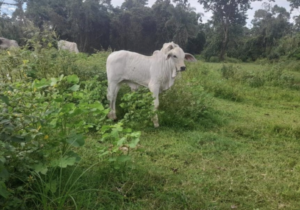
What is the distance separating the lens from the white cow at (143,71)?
15.1 ft

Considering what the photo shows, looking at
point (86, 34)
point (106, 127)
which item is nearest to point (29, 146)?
point (106, 127)

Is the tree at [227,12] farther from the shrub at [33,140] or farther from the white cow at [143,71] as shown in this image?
the shrub at [33,140]

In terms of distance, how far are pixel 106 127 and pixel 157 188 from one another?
75 cm

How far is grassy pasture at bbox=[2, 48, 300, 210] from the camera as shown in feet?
8.25

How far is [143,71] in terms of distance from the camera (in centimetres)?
469

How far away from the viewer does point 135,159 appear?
10.6 ft

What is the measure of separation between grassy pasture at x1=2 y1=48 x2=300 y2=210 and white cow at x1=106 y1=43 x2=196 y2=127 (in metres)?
0.42

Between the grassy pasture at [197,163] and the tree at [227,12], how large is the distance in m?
21.6

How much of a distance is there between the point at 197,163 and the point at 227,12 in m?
25.9

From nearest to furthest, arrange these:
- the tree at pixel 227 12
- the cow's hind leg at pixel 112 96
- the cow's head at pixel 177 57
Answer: the cow's head at pixel 177 57 → the cow's hind leg at pixel 112 96 → the tree at pixel 227 12

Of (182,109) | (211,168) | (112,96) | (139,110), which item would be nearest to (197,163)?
(211,168)

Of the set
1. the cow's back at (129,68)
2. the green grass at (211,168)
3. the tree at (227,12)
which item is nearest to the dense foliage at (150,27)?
the tree at (227,12)

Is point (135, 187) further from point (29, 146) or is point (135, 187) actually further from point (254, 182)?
point (254, 182)

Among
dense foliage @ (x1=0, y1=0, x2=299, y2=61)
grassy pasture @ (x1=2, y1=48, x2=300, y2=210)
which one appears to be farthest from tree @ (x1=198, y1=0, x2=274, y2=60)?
grassy pasture @ (x1=2, y1=48, x2=300, y2=210)
